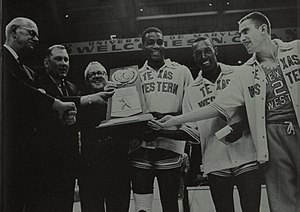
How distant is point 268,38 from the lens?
396 centimetres

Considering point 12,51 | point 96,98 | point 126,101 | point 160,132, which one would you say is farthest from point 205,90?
point 12,51

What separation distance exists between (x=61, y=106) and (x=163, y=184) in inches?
40.8

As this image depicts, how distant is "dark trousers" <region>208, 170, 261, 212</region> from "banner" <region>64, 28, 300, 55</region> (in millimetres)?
1066

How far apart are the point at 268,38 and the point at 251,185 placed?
1.19m

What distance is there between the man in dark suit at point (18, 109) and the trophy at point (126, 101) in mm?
325

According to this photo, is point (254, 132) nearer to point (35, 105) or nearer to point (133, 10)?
point (133, 10)

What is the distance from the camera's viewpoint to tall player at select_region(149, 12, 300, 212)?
3777 millimetres

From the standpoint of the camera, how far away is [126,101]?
155 inches

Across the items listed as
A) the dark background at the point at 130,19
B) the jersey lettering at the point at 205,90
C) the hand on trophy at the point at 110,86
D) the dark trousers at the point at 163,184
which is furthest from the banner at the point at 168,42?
the dark trousers at the point at 163,184

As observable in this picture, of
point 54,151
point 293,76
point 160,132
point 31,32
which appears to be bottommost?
point 54,151

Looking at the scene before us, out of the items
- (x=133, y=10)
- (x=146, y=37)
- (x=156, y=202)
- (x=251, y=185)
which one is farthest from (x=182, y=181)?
(x=133, y=10)

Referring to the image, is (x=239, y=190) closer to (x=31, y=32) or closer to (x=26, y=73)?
(x=26, y=73)

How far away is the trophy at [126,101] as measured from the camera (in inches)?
153

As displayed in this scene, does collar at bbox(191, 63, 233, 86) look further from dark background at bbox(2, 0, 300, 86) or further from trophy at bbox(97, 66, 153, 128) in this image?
trophy at bbox(97, 66, 153, 128)
